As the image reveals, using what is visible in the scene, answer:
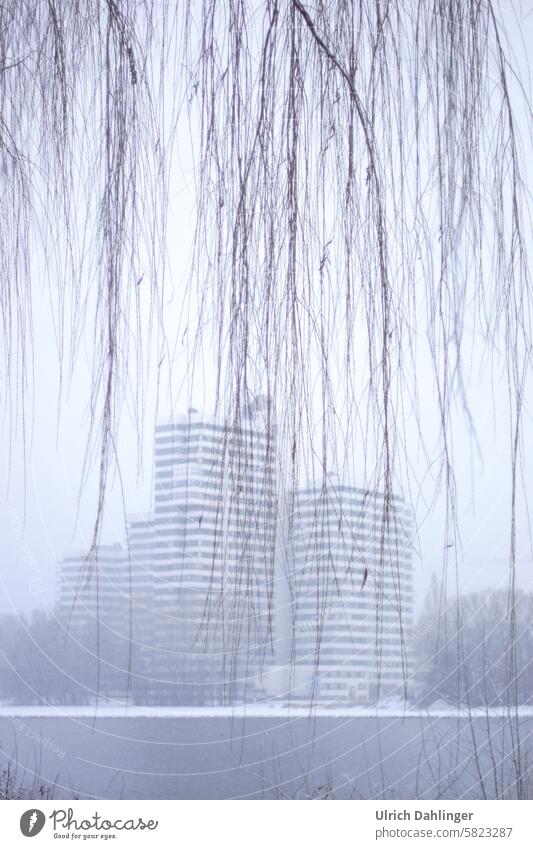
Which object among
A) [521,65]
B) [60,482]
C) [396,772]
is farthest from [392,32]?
[396,772]

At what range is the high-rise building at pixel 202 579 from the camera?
138cm

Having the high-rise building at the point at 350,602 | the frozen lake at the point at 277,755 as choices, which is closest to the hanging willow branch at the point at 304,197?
the high-rise building at the point at 350,602

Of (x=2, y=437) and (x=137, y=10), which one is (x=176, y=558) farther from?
(x=137, y=10)

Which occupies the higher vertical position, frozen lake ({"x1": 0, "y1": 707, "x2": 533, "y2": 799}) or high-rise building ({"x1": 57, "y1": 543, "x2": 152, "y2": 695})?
high-rise building ({"x1": 57, "y1": 543, "x2": 152, "y2": 695})

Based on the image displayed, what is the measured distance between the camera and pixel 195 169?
1396 mm

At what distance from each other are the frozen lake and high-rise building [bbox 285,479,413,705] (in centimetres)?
4

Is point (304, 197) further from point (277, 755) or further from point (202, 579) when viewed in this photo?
point (277, 755)

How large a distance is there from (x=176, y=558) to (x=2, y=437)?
0.98 feet

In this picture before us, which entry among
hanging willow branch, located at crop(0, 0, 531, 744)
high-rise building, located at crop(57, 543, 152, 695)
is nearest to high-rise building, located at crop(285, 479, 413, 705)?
hanging willow branch, located at crop(0, 0, 531, 744)

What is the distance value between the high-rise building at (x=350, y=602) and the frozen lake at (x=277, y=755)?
1.7 inches

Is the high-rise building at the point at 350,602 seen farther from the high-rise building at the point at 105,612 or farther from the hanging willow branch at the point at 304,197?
the high-rise building at the point at 105,612

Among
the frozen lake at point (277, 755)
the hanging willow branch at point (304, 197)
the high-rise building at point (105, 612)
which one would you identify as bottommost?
the frozen lake at point (277, 755)

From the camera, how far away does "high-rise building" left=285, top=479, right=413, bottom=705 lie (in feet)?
4.48

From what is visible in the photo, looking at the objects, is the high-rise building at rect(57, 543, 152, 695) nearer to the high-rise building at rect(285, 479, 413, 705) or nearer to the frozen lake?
the frozen lake
